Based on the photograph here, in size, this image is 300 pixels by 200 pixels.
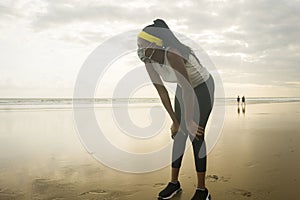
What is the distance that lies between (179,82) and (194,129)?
0.48 meters

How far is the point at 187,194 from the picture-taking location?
293 centimetres

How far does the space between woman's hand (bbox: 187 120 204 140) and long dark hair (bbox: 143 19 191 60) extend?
0.61 meters

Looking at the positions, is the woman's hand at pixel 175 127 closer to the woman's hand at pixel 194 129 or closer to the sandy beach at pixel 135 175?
the woman's hand at pixel 194 129

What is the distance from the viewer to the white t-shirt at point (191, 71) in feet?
8.11

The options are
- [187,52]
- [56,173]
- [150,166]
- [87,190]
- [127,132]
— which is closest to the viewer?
[187,52]

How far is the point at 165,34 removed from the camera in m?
2.39

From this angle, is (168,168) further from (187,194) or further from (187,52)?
(187,52)

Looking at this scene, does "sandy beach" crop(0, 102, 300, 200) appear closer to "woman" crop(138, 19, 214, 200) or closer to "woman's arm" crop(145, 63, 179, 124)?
"woman" crop(138, 19, 214, 200)

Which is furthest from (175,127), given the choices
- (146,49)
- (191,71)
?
(146,49)

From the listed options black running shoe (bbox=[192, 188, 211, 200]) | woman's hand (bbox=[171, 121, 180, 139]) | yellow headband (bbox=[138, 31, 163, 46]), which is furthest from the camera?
woman's hand (bbox=[171, 121, 180, 139])

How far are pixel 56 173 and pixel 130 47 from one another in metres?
2.05

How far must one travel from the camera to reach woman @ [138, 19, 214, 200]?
7.78 feet

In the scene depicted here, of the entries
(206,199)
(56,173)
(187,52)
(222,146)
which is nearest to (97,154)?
(56,173)

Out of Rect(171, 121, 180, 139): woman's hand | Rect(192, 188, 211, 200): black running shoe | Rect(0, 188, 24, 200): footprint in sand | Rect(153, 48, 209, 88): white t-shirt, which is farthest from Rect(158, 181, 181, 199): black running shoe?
Rect(0, 188, 24, 200): footprint in sand
